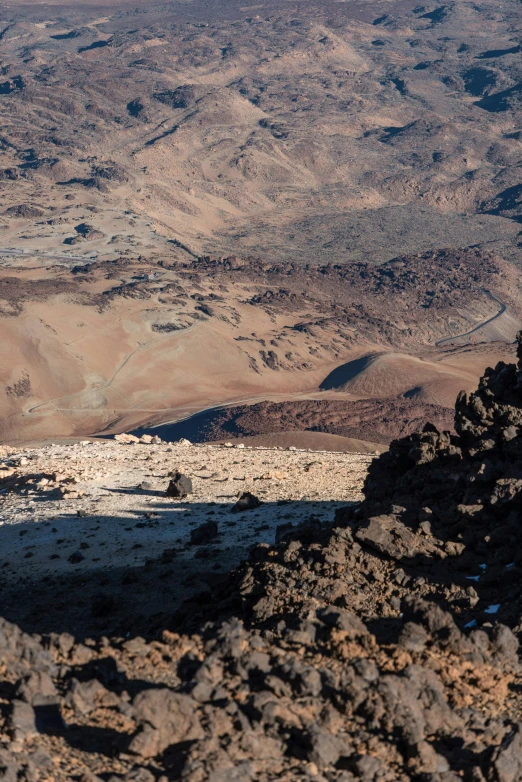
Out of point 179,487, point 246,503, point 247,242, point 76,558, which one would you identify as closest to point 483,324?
point 247,242

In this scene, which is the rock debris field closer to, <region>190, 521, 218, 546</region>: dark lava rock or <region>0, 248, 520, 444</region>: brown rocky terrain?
<region>190, 521, 218, 546</region>: dark lava rock

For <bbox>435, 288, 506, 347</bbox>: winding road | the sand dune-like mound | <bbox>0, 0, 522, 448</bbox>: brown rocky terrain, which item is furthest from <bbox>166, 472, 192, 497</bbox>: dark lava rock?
<bbox>435, 288, 506, 347</bbox>: winding road

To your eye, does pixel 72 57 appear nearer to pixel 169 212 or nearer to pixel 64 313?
pixel 169 212

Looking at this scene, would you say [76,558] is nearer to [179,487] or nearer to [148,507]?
[148,507]

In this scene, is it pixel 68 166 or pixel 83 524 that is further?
pixel 68 166

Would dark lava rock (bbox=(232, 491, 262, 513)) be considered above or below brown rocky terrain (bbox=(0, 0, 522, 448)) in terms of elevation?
above

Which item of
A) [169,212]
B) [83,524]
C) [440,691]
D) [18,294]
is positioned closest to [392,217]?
[169,212]

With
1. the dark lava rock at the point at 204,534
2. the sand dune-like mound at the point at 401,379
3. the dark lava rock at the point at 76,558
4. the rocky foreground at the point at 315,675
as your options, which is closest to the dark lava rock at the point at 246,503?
the dark lava rock at the point at 204,534

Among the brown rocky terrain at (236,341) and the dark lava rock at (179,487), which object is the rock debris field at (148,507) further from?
the brown rocky terrain at (236,341)
